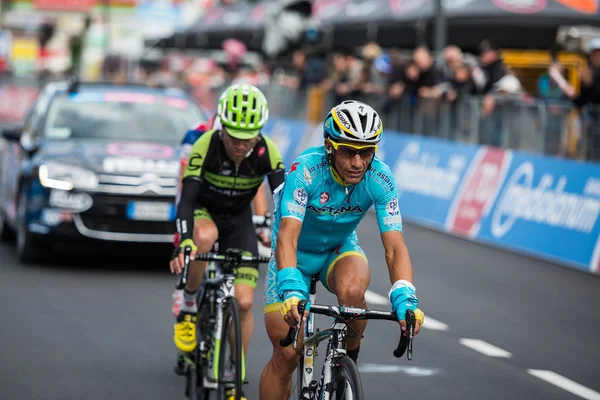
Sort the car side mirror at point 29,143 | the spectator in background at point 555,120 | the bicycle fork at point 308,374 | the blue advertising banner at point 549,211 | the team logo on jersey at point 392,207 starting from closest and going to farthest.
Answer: the bicycle fork at point 308,374, the team logo on jersey at point 392,207, the car side mirror at point 29,143, the blue advertising banner at point 549,211, the spectator in background at point 555,120

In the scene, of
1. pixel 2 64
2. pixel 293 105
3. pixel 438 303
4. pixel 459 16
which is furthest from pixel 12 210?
pixel 2 64

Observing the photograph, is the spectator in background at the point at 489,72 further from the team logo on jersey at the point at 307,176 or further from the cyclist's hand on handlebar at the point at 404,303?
the cyclist's hand on handlebar at the point at 404,303

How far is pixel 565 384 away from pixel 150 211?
5.13 meters

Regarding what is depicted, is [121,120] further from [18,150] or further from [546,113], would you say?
[546,113]

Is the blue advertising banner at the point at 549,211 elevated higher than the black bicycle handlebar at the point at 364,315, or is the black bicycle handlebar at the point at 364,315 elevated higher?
the black bicycle handlebar at the point at 364,315

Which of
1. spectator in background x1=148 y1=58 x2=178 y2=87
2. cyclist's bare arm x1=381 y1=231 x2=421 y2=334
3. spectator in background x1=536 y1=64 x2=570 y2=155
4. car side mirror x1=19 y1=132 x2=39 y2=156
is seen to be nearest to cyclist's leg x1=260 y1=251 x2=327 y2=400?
cyclist's bare arm x1=381 y1=231 x2=421 y2=334

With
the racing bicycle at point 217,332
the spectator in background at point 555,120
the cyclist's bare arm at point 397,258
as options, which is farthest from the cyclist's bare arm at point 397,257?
the spectator in background at point 555,120

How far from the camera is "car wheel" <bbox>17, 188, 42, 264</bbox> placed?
504 inches

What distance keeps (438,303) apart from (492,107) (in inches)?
233

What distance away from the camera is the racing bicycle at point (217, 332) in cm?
684

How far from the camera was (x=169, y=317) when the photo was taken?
1056 cm

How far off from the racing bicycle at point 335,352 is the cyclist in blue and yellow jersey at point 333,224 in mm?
132

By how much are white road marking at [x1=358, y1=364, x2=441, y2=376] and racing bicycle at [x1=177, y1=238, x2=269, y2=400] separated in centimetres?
149

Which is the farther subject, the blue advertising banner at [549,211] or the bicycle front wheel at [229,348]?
the blue advertising banner at [549,211]
